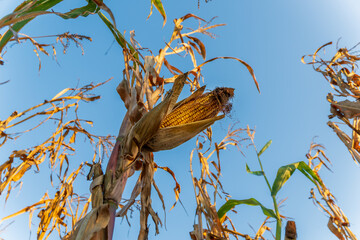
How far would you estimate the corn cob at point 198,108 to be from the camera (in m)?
1.46

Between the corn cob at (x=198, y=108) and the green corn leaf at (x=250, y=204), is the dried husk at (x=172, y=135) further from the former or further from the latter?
the green corn leaf at (x=250, y=204)

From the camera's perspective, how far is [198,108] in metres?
1.48

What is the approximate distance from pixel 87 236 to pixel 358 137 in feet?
6.72

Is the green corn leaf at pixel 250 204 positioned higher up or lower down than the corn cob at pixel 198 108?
lower down

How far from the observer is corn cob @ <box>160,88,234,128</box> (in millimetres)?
1459

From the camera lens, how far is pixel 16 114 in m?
1.81

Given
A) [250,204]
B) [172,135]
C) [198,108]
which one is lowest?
[250,204]

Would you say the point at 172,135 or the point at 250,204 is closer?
the point at 172,135

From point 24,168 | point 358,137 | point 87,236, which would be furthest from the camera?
point 358,137

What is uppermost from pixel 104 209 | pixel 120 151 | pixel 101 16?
pixel 101 16

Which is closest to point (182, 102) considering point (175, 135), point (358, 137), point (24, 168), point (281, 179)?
point (175, 135)

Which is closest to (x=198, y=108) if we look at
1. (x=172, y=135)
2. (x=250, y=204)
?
(x=172, y=135)

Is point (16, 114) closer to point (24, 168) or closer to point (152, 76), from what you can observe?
point (24, 168)

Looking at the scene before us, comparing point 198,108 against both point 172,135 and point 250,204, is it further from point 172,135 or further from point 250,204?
point 250,204
